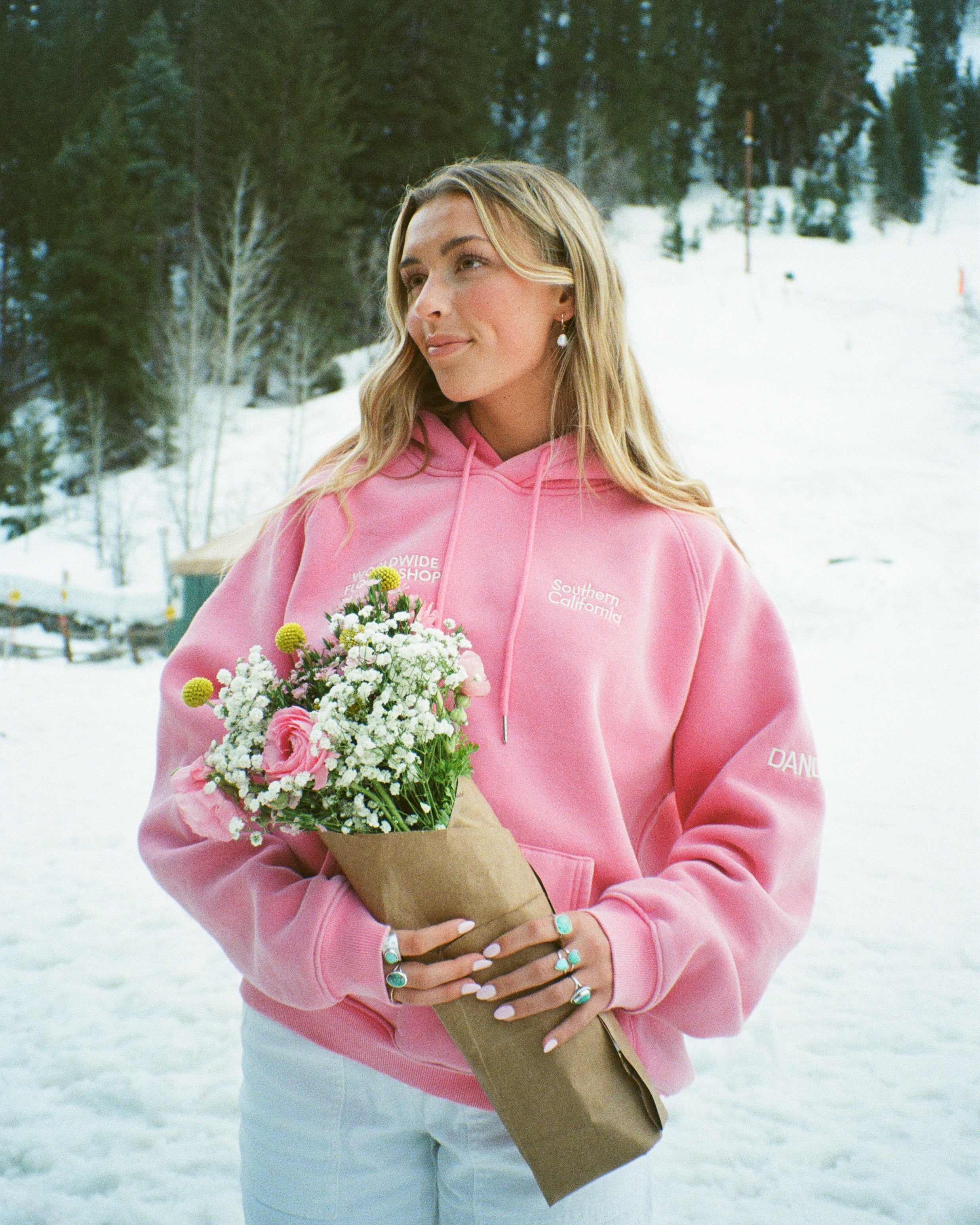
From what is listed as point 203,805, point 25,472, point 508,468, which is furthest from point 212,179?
point 203,805

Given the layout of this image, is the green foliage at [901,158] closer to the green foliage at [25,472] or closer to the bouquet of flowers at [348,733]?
the green foliage at [25,472]

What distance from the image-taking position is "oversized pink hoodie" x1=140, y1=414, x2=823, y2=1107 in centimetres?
139

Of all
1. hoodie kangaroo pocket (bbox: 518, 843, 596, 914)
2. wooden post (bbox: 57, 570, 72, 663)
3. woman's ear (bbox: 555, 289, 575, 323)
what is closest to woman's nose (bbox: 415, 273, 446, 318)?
woman's ear (bbox: 555, 289, 575, 323)

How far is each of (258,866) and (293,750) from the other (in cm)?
33

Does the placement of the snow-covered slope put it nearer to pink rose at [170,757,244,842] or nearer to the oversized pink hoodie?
the oversized pink hoodie

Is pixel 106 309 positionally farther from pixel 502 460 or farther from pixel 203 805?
pixel 203 805

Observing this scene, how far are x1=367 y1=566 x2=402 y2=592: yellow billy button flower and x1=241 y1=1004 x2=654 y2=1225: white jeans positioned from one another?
0.77 metres

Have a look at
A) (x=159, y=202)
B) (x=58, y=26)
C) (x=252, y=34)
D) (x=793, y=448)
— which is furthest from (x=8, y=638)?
(x=58, y=26)

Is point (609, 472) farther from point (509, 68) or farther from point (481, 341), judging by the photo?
point (509, 68)

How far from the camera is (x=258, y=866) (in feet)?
4.69

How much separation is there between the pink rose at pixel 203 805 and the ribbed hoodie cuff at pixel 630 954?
21.8 inches

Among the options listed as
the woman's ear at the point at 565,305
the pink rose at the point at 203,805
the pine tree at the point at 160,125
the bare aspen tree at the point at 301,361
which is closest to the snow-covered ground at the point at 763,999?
the woman's ear at the point at 565,305

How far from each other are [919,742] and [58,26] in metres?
40.4

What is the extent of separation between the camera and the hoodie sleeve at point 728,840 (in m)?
1.36
